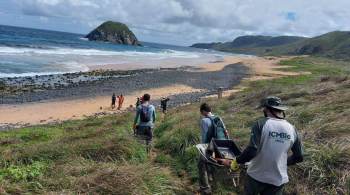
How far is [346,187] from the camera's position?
6793 millimetres

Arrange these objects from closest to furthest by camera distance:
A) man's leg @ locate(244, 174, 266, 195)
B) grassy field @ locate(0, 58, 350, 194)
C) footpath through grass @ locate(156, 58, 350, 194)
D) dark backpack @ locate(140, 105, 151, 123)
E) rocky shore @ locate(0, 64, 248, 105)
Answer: man's leg @ locate(244, 174, 266, 195), grassy field @ locate(0, 58, 350, 194), footpath through grass @ locate(156, 58, 350, 194), dark backpack @ locate(140, 105, 151, 123), rocky shore @ locate(0, 64, 248, 105)

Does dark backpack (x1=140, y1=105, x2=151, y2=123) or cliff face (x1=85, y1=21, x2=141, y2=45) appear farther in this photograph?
cliff face (x1=85, y1=21, x2=141, y2=45)

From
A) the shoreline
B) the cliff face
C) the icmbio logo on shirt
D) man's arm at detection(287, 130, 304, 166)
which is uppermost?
the cliff face

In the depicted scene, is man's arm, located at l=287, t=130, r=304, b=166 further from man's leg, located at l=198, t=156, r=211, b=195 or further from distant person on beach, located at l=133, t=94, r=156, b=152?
distant person on beach, located at l=133, t=94, r=156, b=152

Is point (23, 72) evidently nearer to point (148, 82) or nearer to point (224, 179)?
point (148, 82)

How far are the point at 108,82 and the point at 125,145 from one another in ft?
102

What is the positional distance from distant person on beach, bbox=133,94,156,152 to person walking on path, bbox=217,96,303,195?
200 inches

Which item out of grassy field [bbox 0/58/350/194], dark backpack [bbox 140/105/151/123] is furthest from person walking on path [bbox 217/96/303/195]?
dark backpack [bbox 140/105/151/123]

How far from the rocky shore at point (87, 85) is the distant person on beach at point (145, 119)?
1836cm

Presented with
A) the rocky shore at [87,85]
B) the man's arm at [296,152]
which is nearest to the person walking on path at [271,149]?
the man's arm at [296,152]

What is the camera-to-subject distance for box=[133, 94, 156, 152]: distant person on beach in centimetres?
1034

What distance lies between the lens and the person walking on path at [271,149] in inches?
203

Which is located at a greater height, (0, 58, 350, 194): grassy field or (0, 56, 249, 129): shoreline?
(0, 58, 350, 194): grassy field

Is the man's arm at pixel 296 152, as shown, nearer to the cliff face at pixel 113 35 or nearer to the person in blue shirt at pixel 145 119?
the person in blue shirt at pixel 145 119
